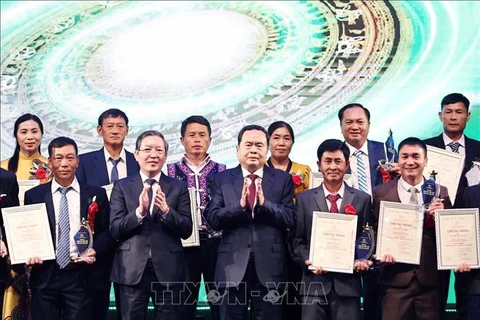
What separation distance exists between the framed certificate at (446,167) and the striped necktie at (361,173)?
0.38 m

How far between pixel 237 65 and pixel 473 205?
2.61 m

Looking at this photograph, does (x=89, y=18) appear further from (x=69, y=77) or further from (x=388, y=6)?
(x=388, y=6)

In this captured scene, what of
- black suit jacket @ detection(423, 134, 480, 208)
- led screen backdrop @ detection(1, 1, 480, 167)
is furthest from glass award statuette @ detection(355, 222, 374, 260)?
led screen backdrop @ detection(1, 1, 480, 167)

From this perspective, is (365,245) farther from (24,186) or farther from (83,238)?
(24,186)

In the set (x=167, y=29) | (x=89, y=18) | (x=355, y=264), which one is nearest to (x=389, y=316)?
(x=355, y=264)

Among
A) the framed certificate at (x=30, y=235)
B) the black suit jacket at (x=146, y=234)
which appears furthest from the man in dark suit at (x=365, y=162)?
the framed certificate at (x=30, y=235)

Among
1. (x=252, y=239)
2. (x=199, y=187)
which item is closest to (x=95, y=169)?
(x=199, y=187)

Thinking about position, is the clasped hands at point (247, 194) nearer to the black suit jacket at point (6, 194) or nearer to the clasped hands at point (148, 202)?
the clasped hands at point (148, 202)

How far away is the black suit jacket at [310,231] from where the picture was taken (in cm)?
397

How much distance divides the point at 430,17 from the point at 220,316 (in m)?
3.28

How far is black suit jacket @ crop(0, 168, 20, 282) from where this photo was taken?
4289mm

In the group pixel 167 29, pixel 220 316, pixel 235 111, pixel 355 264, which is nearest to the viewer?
pixel 355 264

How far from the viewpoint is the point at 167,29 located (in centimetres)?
634

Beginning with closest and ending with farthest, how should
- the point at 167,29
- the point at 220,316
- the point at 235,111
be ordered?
the point at 220,316 < the point at 235,111 < the point at 167,29
